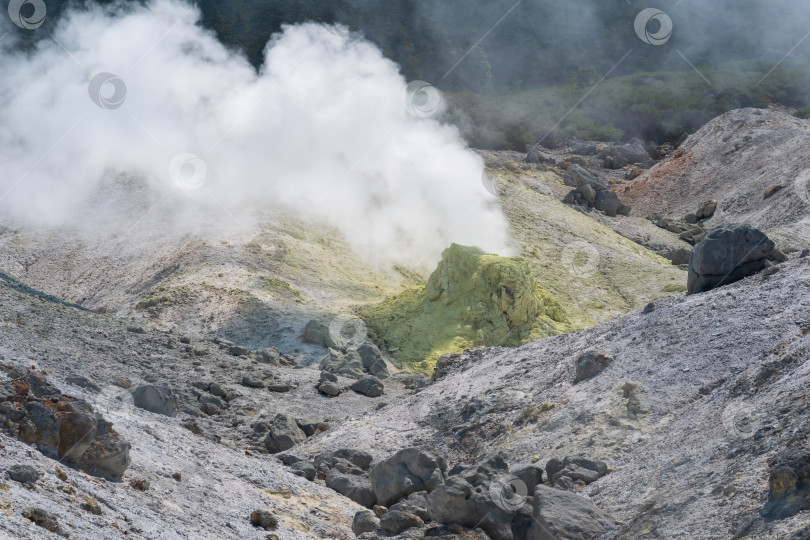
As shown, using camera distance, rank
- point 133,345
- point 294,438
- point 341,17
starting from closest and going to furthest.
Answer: point 294,438 → point 133,345 → point 341,17

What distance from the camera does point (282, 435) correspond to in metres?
8.56

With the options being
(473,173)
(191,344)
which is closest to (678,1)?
(473,173)

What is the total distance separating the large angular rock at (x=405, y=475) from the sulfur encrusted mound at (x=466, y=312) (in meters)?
6.64

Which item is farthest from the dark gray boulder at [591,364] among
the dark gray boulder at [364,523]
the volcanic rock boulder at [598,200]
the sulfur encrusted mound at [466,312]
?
the volcanic rock boulder at [598,200]

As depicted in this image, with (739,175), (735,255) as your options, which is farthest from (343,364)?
(739,175)

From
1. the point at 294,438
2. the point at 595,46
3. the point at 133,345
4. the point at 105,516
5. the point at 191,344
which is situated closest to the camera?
the point at 105,516

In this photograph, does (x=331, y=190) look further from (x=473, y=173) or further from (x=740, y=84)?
(x=740, y=84)

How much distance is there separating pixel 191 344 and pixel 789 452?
27.5ft

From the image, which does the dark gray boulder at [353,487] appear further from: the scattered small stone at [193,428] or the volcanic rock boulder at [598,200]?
the volcanic rock boulder at [598,200]

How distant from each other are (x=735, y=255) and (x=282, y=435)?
4522 mm

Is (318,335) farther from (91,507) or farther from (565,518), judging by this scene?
(91,507)

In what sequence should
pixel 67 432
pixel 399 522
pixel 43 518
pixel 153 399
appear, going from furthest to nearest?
pixel 153 399, pixel 399 522, pixel 67 432, pixel 43 518

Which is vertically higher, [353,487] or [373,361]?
[373,361]

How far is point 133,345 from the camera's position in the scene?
35.2ft
